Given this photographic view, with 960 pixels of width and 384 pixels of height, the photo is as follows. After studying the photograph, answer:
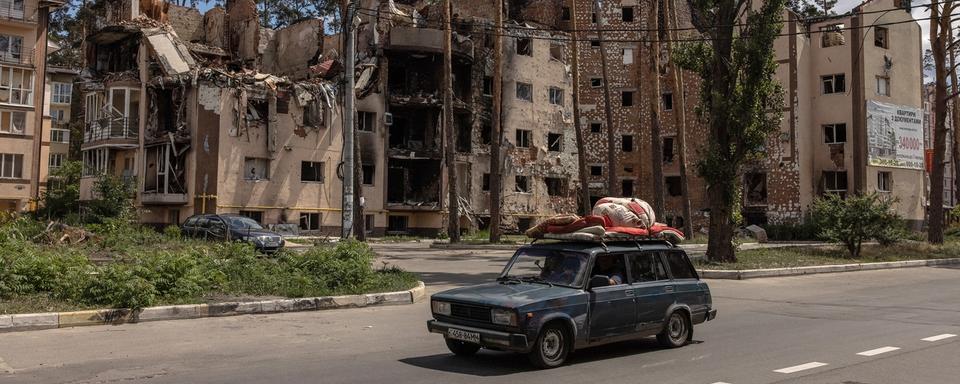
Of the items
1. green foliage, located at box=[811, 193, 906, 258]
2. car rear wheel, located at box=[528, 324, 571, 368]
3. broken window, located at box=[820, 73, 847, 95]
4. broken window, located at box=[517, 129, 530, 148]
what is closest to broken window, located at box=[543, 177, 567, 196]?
broken window, located at box=[517, 129, 530, 148]

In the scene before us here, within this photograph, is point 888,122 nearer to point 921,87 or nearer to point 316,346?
A: point 921,87

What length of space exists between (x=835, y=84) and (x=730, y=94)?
102 feet

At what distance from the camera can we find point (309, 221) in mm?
41688

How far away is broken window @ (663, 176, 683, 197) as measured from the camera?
2090 inches

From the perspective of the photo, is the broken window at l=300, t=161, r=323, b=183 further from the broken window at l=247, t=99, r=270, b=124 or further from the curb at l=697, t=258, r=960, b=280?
the curb at l=697, t=258, r=960, b=280

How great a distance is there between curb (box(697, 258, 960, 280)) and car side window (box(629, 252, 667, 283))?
11.4 m

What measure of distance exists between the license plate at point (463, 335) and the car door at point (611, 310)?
4.43 ft

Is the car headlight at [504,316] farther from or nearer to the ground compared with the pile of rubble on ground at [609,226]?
nearer to the ground

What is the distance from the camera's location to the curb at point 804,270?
66.8 ft

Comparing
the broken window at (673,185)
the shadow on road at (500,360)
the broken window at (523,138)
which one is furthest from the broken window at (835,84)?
the shadow on road at (500,360)

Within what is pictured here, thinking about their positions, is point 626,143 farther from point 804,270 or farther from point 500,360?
point 500,360

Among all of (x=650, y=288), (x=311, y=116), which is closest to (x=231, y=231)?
(x=311, y=116)

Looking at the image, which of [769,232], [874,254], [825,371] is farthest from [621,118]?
[825,371]

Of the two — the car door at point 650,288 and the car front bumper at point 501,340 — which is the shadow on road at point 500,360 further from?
the car door at point 650,288
